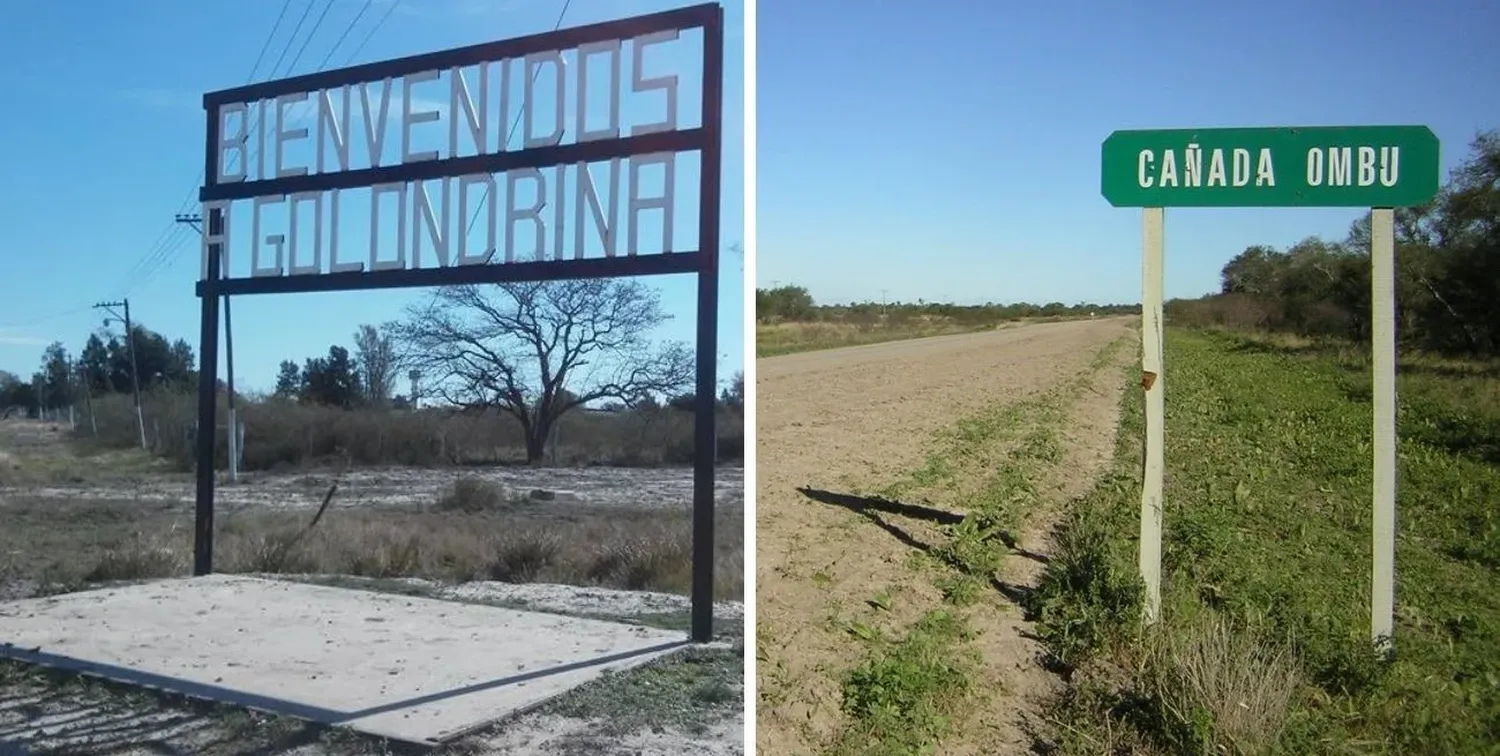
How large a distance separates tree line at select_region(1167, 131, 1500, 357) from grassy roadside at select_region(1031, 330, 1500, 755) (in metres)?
0.13

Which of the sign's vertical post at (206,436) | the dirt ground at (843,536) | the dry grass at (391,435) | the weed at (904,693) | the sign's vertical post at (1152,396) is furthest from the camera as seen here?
the sign's vertical post at (206,436)

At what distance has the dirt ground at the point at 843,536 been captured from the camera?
10.1 feet

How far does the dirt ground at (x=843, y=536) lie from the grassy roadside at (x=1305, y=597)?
0.18m

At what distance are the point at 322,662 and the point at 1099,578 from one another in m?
2.45

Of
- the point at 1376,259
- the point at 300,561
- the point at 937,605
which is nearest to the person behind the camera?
the point at 1376,259

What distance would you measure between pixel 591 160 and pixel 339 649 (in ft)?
5.37

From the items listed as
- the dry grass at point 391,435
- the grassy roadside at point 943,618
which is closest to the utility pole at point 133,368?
the dry grass at point 391,435

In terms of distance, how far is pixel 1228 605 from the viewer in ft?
11.7

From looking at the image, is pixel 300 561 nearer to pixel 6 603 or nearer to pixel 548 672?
pixel 6 603

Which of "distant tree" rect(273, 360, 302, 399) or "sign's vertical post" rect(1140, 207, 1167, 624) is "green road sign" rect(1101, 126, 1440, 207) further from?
"distant tree" rect(273, 360, 302, 399)

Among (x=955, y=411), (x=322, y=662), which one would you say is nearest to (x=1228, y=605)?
(x=322, y=662)

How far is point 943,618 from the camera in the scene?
3.72m

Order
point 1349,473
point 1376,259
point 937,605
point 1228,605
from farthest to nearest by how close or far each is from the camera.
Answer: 1. point 1349,473
2. point 937,605
3. point 1228,605
4. point 1376,259

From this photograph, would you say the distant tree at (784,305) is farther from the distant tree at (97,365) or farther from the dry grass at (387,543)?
the distant tree at (97,365)
